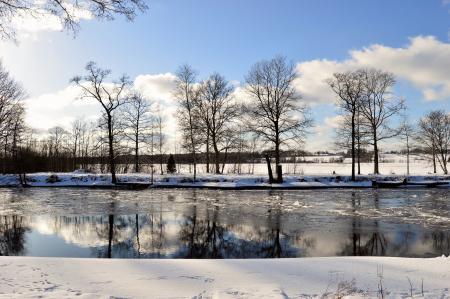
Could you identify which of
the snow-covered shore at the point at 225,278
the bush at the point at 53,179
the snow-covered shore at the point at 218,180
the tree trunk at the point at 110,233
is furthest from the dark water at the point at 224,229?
the bush at the point at 53,179

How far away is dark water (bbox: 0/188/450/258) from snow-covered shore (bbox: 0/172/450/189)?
13.4 metres

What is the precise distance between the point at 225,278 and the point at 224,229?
8.83m

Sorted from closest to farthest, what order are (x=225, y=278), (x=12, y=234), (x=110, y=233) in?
(x=225, y=278)
(x=110, y=233)
(x=12, y=234)

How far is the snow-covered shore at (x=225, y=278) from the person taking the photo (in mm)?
6840

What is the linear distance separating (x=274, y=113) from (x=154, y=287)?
38.7 m

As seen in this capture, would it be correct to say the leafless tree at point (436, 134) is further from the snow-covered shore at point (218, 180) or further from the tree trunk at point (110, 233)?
the tree trunk at point (110, 233)

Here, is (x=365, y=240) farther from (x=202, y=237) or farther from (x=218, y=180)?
(x=218, y=180)

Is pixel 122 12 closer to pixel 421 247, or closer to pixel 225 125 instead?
pixel 421 247

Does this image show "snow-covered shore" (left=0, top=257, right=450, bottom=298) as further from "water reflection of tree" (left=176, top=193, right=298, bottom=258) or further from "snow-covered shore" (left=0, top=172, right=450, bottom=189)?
"snow-covered shore" (left=0, top=172, right=450, bottom=189)

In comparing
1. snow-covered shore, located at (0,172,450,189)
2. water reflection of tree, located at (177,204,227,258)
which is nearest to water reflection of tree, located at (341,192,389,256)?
water reflection of tree, located at (177,204,227,258)

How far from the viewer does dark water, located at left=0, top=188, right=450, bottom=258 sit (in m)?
12.9

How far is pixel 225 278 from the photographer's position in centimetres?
789

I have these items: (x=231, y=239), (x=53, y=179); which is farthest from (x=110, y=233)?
(x=53, y=179)

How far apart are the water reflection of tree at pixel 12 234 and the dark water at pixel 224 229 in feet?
0.11
